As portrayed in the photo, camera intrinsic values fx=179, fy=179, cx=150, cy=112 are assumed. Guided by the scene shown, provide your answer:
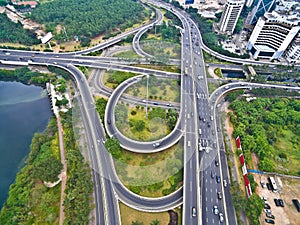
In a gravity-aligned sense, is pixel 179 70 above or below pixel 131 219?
above

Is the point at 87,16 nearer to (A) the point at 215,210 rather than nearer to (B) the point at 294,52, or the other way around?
(B) the point at 294,52

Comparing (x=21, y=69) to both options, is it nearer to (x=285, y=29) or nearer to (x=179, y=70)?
(x=179, y=70)

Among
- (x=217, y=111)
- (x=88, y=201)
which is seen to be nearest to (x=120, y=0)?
(x=217, y=111)

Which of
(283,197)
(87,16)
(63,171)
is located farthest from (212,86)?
(87,16)

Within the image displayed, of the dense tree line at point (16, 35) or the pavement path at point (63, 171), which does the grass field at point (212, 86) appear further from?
the dense tree line at point (16, 35)

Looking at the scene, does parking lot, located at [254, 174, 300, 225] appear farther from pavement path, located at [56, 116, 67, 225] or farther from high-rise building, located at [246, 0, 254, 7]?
high-rise building, located at [246, 0, 254, 7]

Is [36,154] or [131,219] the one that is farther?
[36,154]
